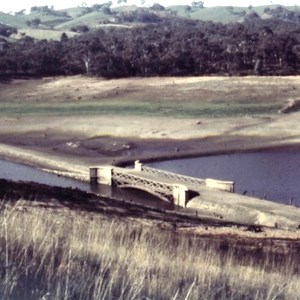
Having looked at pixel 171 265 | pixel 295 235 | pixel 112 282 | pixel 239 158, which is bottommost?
pixel 239 158

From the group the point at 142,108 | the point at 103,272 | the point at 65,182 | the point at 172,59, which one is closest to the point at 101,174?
the point at 65,182

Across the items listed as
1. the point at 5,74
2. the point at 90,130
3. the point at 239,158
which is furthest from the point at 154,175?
the point at 5,74

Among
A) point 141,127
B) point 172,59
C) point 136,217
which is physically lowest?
point 141,127

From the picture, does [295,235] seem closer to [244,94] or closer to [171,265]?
[171,265]

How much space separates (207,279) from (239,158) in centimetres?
Result: 5048

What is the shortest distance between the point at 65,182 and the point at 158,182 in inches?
354

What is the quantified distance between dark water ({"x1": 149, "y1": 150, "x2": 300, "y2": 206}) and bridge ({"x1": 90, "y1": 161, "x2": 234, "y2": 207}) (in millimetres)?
2962

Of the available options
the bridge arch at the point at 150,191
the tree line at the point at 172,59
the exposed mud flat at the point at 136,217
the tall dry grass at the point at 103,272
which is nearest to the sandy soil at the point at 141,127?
the bridge arch at the point at 150,191

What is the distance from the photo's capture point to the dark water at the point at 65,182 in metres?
48.4

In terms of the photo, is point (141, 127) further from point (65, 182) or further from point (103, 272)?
point (103, 272)

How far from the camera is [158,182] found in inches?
1919

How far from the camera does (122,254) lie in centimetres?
1248

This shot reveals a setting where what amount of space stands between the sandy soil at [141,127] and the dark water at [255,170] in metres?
2.16

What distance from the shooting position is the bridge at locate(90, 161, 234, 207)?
45906mm
